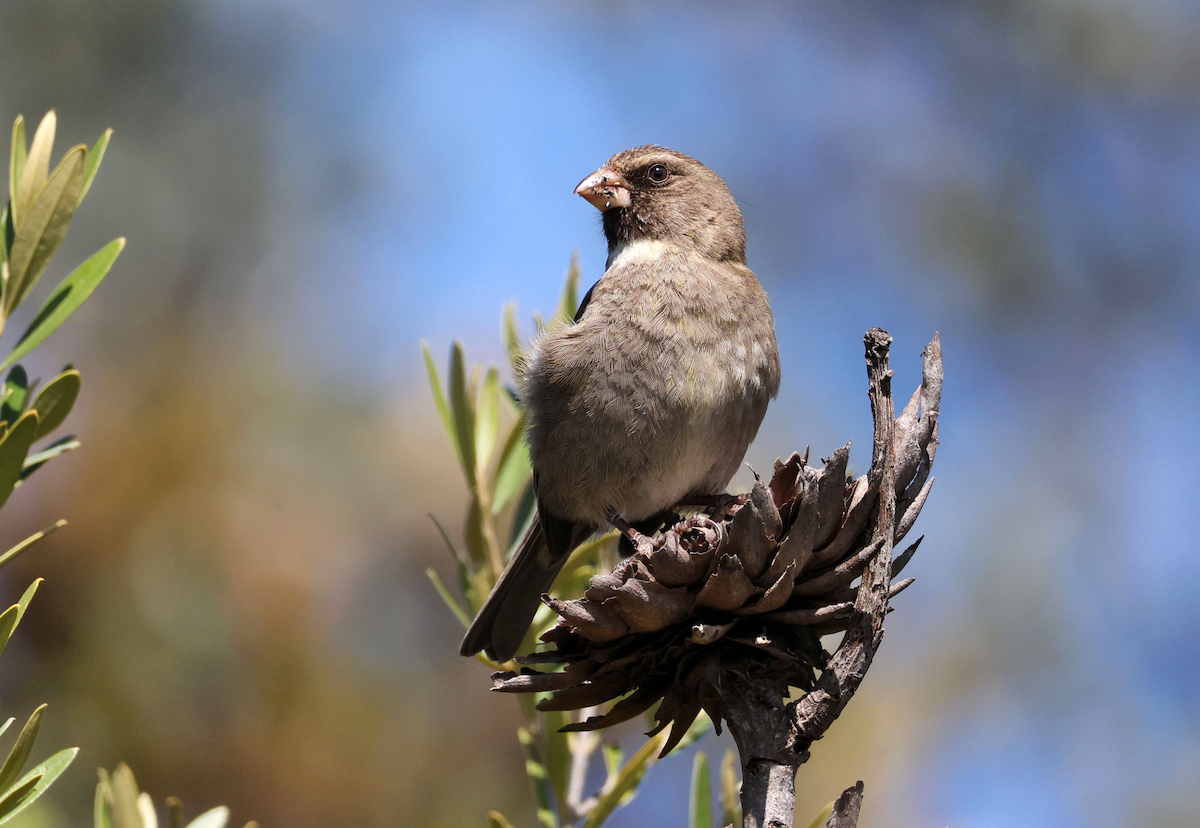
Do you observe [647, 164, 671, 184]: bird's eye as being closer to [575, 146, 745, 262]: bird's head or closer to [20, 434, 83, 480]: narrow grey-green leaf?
[575, 146, 745, 262]: bird's head

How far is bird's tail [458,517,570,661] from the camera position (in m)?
2.36

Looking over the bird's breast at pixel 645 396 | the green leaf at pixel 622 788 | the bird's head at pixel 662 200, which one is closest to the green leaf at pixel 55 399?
the green leaf at pixel 622 788

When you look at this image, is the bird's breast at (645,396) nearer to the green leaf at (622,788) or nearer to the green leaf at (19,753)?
the green leaf at (622,788)

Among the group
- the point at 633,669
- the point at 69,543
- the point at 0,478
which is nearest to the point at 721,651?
the point at 633,669

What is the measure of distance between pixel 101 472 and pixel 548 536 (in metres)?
1.79

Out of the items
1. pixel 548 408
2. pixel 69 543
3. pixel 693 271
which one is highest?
pixel 693 271

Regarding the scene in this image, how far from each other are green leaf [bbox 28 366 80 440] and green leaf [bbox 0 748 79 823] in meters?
0.42

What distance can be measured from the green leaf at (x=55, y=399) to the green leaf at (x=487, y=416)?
2.92 ft

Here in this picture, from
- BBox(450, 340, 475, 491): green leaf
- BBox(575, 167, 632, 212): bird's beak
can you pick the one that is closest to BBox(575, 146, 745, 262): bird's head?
BBox(575, 167, 632, 212): bird's beak

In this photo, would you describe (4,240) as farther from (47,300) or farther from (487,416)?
(487,416)

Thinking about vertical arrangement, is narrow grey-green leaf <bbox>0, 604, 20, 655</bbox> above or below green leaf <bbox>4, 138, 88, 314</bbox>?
below

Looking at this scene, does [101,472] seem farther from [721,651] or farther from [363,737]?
[721,651]

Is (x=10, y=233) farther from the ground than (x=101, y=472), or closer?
closer

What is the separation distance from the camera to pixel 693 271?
125 inches
